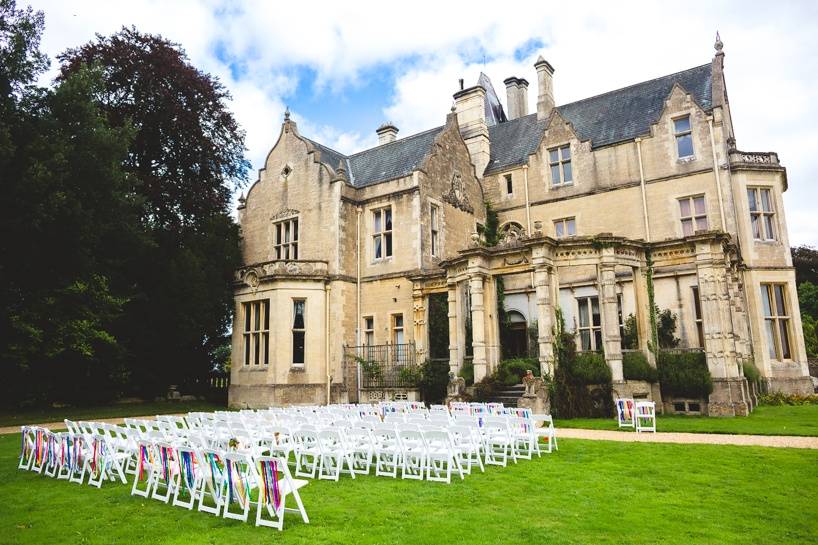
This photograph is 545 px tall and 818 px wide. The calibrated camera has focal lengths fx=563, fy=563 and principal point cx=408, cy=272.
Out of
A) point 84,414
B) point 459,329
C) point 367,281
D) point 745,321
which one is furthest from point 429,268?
point 84,414

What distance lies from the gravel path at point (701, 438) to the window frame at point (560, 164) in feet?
49.6

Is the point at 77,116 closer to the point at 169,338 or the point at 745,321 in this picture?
the point at 169,338

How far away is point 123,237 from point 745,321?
23.7 metres

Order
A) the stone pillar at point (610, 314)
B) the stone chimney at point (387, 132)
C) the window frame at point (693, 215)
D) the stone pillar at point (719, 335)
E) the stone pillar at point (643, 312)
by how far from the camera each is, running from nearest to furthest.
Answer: the stone pillar at point (719, 335) < the stone pillar at point (610, 314) < the stone pillar at point (643, 312) < the window frame at point (693, 215) < the stone chimney at point (387, 132)

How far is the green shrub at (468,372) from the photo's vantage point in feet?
63.3

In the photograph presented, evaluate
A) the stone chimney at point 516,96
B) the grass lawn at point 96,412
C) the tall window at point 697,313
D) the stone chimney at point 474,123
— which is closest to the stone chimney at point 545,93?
the stone chimney at point 474,123

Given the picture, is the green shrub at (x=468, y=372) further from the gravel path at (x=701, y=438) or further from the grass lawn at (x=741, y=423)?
the gravel path at (x=701, y=438)

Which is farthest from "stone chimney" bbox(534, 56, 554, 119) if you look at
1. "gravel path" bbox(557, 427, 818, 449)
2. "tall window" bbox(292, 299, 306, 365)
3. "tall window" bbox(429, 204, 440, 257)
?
"gravel path" bbox(557, 427, 818, 449)

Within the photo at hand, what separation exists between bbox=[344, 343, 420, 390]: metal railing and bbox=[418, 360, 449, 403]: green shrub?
1.19 feet

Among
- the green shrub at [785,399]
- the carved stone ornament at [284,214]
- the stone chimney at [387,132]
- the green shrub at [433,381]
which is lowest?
the green shrub at [785,399]

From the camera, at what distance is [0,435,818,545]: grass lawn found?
5762 mm

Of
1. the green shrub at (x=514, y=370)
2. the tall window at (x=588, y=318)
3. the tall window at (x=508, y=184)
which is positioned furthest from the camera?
the tall window at (x=508, y=184)

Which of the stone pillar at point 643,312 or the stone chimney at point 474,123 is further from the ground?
the stone chimney at point 474,123

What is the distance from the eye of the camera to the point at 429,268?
941 inches
